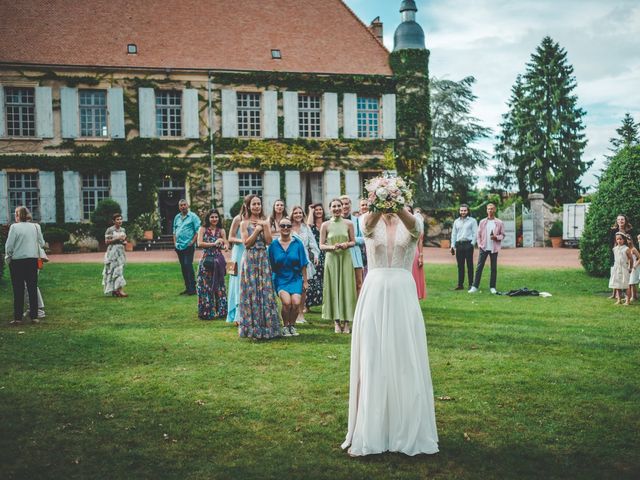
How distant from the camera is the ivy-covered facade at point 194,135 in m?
27.7

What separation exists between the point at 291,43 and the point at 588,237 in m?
18.4

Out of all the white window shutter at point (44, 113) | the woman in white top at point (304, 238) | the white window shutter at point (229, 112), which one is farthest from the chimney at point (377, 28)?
the woman in white top at point (304, 238)

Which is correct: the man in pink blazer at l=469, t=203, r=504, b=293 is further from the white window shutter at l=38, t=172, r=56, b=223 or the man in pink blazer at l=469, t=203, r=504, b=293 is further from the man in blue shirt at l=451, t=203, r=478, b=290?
the white window shutter at l=38, t=172, r=56, b=223

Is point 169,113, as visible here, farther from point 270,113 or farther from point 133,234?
point 133,234

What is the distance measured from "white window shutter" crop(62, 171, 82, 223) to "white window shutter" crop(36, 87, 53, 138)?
5.88ft

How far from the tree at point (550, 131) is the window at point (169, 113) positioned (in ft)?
84.7

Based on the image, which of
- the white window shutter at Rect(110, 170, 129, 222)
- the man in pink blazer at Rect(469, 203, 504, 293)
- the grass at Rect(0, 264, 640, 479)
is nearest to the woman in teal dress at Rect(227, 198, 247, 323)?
the grass at Rect(0, 264, 640, 479)

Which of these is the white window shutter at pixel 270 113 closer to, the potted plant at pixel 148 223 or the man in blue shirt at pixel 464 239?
the potted plant at pixel 148 223

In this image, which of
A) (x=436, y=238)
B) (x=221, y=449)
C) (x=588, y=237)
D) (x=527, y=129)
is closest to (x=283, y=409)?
(x=221, y=449)

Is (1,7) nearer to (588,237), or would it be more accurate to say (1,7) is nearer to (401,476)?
(588,237)

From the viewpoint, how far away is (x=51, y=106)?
90.5ft

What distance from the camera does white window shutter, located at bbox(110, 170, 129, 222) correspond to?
2812 centimetres

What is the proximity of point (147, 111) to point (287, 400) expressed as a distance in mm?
24438

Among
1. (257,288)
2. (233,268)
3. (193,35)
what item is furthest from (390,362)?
(193,35)
